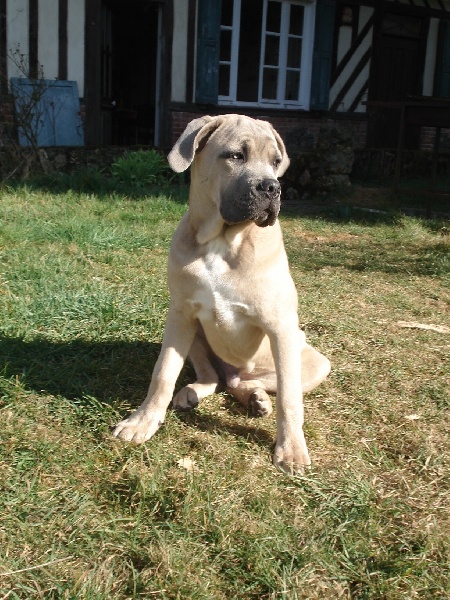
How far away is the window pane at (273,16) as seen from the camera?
43.7ft

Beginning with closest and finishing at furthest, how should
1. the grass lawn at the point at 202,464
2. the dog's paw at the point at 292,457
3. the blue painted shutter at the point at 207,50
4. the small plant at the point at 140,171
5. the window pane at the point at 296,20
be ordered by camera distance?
1. the grass lawn at the point at 202,464
2. the dog's paw at the point at 292,457
3. the small plant at the point at 140,171
4. the blue painted shutter at the point at 207,50
5. the window pane at the point at 296,20

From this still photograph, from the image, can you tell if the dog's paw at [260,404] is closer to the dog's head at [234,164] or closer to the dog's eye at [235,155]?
the dog's head at [234,164]

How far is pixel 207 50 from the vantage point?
1213cm

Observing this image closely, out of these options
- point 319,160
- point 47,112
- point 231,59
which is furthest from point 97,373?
point 231,59

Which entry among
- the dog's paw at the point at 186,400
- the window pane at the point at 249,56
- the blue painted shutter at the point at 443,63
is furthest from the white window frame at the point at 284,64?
the dog's paw at the point at 186,400

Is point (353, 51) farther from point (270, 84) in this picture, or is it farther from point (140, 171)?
point (140, 171)

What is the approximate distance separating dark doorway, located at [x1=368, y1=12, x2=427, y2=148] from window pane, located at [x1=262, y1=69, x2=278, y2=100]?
88.7 inches

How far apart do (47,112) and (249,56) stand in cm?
457

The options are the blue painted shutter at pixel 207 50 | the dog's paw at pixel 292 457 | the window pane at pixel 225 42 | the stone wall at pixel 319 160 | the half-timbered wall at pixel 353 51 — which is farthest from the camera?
the half-timbered wall at pixel 353 51

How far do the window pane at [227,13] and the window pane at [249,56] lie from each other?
2.34 ft

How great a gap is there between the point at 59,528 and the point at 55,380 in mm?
1225

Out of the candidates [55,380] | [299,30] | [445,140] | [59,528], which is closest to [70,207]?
[55,380]

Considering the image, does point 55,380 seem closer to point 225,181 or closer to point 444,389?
point 225,181

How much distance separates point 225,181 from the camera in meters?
2.86
